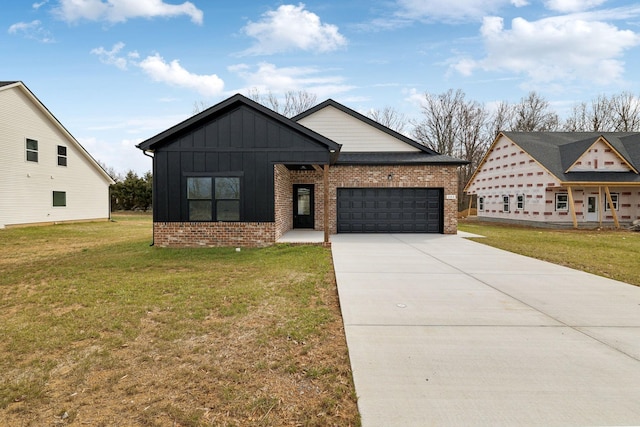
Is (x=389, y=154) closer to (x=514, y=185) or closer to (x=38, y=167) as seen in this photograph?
(x=514, y=185)

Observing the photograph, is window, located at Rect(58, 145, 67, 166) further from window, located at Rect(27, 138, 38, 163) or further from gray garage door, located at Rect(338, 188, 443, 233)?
gray garage door, located at Rect(338, 188, 443, 233)

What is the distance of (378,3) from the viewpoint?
41.8 feet

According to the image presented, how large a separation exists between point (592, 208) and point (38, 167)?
34.6m

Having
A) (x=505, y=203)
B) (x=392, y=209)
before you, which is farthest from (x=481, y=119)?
(x=392, y=209)

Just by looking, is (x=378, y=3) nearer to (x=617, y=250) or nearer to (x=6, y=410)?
(x=617, y=250)

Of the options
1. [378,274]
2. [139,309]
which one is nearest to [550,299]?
[378,274]

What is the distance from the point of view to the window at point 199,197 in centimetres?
1052

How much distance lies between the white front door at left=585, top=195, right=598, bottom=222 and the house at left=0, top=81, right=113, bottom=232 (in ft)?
111

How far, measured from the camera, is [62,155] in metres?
19.8

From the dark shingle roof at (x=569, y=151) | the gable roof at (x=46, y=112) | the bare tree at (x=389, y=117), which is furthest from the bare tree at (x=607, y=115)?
the gable roof at (x=46, y=112)

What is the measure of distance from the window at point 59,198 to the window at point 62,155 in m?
1.82

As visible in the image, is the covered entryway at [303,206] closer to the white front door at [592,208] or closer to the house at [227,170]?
the house at [227,170]

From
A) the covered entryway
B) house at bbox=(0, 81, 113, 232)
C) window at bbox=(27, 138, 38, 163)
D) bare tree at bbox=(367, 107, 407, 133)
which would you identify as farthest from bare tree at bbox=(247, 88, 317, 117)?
the covered entryway

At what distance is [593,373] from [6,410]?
16.1 feet
